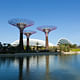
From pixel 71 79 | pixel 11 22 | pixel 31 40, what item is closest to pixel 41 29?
pixel 11 22

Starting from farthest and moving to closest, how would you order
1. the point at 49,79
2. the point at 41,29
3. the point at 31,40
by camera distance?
1. the point at 31,40
2. the point at 41,29
3. the point at 49,79

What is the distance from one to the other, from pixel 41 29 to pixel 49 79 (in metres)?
43.4

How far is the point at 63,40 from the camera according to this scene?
12306 cm

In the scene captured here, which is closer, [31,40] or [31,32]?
[31,32]

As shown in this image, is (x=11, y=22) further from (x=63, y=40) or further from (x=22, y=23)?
(x=63, y=40)

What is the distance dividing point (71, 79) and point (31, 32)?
44.0 m

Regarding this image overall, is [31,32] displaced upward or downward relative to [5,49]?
upward

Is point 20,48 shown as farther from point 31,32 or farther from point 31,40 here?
point 31,40

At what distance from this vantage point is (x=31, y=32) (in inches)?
2041

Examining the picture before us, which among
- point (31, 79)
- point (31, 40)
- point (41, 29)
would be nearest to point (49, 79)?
point (31, 79)

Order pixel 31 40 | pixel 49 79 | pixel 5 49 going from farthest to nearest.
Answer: pixel 31 40
pixel 5 49
pixel 49 79

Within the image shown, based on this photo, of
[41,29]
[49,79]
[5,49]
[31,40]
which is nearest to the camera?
[49,79]

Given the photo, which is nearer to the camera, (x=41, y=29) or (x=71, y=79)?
(x=71, y=79)

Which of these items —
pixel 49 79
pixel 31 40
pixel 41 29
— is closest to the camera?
pixel 49 79
